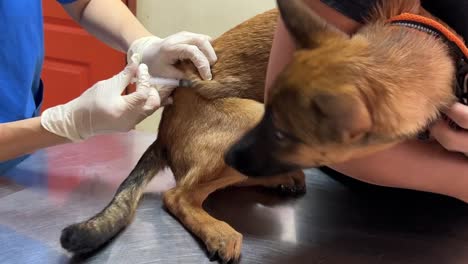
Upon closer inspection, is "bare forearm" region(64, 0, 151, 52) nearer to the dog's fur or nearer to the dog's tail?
the dog's tail

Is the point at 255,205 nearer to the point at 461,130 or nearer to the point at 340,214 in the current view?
the point at 340,214

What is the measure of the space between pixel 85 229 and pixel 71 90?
2132mm

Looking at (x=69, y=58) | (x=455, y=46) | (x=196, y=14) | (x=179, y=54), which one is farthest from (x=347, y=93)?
(x=69, y=58)

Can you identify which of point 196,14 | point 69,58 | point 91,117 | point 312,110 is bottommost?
point 69,58

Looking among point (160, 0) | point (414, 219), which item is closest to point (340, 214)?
point (414, 219)

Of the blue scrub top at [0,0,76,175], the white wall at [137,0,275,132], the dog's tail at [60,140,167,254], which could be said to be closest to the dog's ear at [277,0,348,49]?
the dog's tail at [60,140,167,254]

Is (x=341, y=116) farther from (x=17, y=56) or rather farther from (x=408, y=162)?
(x=17, y=56)

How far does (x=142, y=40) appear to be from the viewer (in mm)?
1533

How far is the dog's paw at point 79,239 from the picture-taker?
0.99m

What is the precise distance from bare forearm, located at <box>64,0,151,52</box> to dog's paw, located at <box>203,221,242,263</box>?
71cm

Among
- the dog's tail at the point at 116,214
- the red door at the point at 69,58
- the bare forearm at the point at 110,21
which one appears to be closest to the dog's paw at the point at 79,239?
the dog's tail at the point at 116,214

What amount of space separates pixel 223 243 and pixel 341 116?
1.13 ft

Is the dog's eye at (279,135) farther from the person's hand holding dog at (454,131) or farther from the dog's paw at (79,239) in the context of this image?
the dog's paw at (79,239)

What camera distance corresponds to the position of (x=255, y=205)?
1266mm
